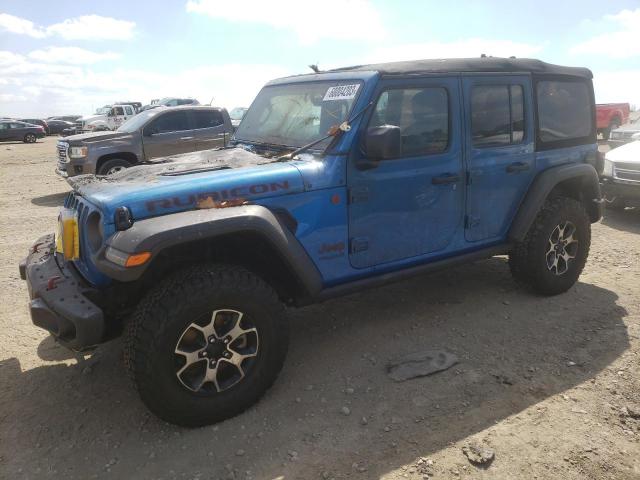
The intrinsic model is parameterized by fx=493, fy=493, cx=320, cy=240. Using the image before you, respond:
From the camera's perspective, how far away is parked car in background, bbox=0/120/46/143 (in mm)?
27922

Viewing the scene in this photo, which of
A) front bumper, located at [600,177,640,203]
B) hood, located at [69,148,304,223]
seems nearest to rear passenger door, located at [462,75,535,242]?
hood, located at [69,148,304,223]

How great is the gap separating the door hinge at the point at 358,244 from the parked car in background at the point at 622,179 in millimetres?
5219

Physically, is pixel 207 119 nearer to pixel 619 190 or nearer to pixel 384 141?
pixel 619 190

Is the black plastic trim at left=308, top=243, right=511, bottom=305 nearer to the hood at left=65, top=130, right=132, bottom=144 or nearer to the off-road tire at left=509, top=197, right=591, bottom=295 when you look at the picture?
the off-road tire at left=509, top=197, right=591, bottom=295

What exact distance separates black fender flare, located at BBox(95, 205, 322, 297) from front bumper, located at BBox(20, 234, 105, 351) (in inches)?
9.9

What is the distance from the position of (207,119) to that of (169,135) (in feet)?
3.10

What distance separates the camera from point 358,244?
3174 millimetres

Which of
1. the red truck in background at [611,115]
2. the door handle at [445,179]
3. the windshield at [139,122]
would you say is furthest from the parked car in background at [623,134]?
the door handle at [445,179]

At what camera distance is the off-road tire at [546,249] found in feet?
13.4

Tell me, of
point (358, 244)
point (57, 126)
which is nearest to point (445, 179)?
point (358, 244)

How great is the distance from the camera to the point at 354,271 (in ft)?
10.5

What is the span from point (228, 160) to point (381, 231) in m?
1.15

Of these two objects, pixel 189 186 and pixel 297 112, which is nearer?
pixel 189 186

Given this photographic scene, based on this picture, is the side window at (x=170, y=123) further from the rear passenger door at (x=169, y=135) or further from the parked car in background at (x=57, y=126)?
the parked car in background at (x=57, y=126)
